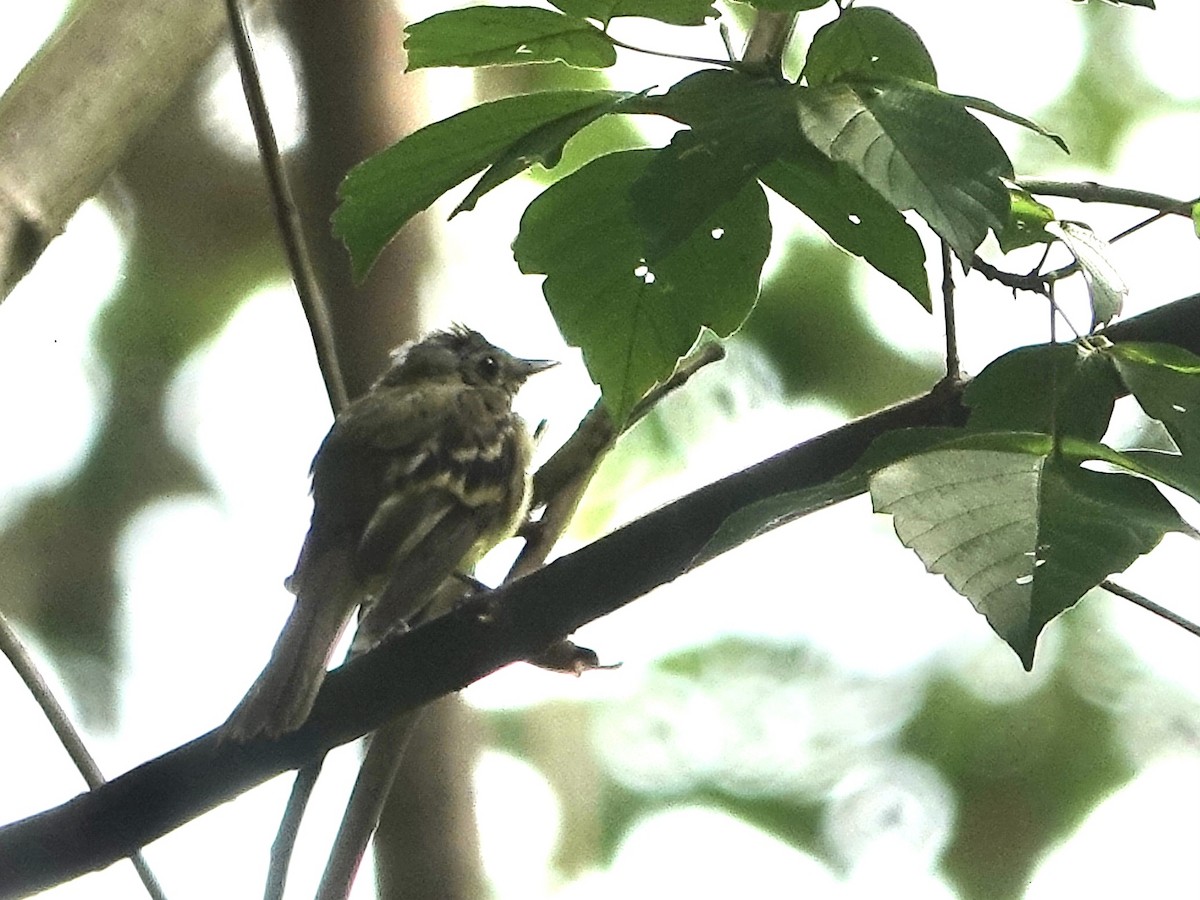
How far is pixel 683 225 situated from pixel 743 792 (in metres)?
3.39

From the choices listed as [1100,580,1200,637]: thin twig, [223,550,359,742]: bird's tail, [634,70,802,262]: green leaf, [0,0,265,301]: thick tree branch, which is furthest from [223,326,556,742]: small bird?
[634,70,802,262]: green leaf

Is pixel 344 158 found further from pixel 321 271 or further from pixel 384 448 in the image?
pixel 384 448

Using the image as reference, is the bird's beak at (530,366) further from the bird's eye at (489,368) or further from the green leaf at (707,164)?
the green leaf at (707,164)

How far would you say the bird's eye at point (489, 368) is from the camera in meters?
3.89

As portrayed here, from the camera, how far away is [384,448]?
10.2 feet

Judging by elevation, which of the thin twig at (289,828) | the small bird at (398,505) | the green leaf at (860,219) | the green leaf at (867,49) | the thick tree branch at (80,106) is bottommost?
the thin twig at (289,828)

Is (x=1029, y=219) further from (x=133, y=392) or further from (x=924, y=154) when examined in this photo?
(x=133, y=392)

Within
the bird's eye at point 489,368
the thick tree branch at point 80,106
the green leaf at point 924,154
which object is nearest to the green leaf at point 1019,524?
the green leaf at point 924,154

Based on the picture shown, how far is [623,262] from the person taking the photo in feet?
3.99

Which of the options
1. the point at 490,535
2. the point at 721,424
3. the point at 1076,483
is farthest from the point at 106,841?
the point at 721,424

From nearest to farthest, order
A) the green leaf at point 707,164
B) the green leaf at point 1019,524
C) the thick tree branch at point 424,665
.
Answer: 1. the green leaf at point 1019,524
2. the green leaf at point 707,164
3. the thick tree branch at point 424,665

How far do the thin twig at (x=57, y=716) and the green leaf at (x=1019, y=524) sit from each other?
1358mm

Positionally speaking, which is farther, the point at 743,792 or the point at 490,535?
the point at 743,792

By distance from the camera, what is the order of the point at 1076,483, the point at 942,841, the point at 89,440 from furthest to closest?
the point at 89,440
the point at 942,841
the point at 1076,483
